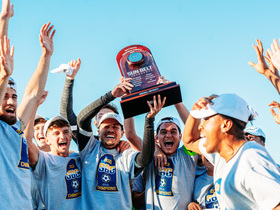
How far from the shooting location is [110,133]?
A: 5723mm

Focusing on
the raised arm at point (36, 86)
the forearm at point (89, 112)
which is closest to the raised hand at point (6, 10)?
the raised arm at point (36, 86)

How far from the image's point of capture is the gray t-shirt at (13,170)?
3.88 meters

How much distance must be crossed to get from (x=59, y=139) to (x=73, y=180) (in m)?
0.69

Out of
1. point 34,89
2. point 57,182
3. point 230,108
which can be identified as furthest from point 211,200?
point 34,89

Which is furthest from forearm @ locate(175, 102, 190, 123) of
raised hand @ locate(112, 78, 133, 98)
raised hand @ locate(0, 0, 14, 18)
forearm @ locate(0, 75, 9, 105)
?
raised hand @ locate(0, 0, 14, 18)

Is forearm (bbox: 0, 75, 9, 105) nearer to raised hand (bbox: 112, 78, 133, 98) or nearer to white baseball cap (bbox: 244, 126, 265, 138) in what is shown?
raised hand (bbox: 112, 78, 133, 98)

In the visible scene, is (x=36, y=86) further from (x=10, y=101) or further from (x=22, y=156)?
(x=22, y=156)

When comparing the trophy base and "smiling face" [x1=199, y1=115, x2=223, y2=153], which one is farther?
the trophy base

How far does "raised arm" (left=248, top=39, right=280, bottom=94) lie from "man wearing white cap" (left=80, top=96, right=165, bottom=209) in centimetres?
155

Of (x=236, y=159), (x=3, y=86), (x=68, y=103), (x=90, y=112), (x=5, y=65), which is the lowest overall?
(x=236, y=159)

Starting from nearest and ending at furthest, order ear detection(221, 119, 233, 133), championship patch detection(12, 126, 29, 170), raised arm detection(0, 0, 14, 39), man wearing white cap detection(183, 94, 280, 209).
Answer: man wearing white cap detection(183, 94, 280, 209) < ear detection(221, 119, 233, 133) < championship patch detection(12, 126, 29, 170) < raised arm detection(0, 0, 14, 39)

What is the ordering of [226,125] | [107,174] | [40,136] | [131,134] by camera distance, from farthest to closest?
[40,136] → [131,134] → [107,174] → [226,125]

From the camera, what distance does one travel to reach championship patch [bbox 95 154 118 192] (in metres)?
5.17

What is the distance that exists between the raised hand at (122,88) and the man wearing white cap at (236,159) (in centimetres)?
157
